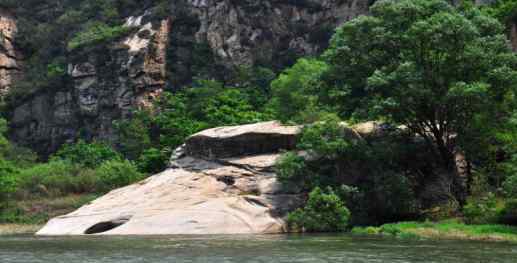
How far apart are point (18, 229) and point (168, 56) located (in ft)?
157

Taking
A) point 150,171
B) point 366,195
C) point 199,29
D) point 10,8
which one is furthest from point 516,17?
point 10,8

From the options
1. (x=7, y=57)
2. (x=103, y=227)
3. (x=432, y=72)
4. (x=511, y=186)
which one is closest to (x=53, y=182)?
(x=103, y=227)

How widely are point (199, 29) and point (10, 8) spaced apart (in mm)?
34639

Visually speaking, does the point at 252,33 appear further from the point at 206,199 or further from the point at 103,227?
the point at 103,227

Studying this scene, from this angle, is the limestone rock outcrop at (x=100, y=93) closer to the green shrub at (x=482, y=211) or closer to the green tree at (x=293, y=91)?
the green tree at (x=293, y=91)

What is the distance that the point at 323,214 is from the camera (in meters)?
42.0

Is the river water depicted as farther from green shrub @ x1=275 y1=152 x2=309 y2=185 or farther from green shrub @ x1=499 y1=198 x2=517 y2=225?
green shrub @ x1=275 y1=152 x2=309 y2=185

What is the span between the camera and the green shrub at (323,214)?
41844 millimetres

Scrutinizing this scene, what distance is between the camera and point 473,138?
142 feet

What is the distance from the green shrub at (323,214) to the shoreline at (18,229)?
21.1 m

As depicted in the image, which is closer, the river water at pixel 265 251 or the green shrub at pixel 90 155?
the river water at pixel 265 251

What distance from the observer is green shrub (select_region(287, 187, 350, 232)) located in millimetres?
41844

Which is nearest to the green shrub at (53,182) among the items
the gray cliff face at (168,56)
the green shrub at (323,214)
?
the gray cliff face at (168,56)

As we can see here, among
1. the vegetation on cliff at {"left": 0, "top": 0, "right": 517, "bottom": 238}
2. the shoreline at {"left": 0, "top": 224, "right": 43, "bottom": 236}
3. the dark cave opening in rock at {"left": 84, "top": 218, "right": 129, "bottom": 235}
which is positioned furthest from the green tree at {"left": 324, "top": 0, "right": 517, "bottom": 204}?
the shoreline at {"left": 0, "top": 224, "right": 43, "bottom": 236}
